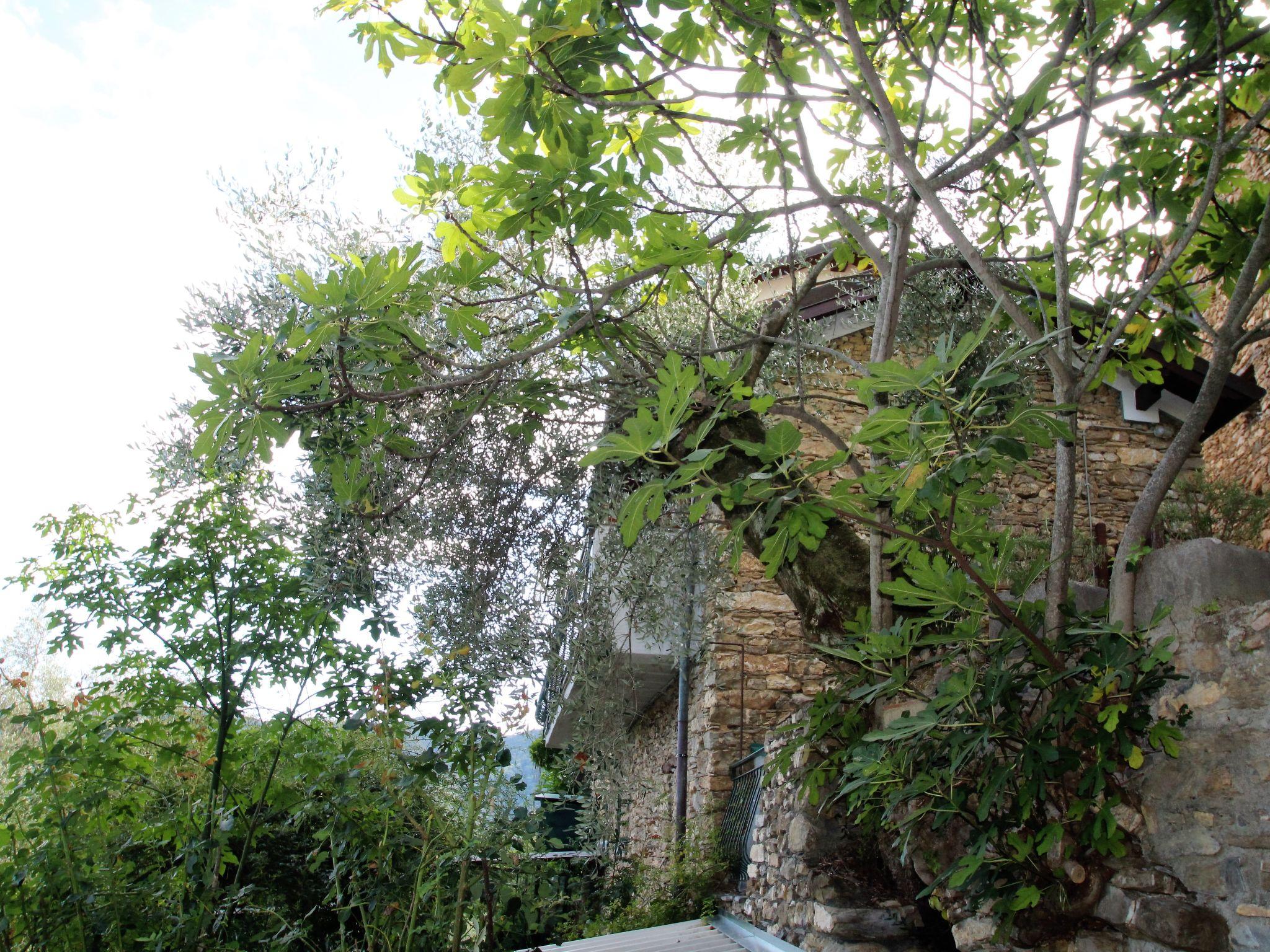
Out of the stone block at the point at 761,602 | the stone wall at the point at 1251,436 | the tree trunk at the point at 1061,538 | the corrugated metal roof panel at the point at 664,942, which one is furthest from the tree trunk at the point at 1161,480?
the stone wall at the point at 1251,436

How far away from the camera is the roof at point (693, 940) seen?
452 cm

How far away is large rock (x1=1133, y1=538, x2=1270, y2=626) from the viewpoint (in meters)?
2.67

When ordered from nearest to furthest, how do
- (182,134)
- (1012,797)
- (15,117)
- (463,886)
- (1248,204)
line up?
(463,886), (1012,797), (1248,204), (182,134), (15,117)

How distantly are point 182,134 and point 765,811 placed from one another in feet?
17.0

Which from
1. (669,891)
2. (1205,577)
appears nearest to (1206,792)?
(1205,577)

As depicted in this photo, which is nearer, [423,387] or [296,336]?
[296,336]

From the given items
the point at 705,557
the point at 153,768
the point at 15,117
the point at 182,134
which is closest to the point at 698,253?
the point at 705,557

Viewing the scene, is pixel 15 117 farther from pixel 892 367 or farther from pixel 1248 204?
pixel 1248 204

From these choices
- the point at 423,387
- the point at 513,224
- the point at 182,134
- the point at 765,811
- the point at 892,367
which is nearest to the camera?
the point at 892,367

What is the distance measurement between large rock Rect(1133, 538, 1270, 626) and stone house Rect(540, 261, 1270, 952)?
1432 millimetres

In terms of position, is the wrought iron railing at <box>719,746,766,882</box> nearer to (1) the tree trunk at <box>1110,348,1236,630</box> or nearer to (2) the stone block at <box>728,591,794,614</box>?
(2) the stone block at <box>728,591,794,614</box>

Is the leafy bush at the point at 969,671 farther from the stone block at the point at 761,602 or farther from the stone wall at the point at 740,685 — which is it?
the stone block at the point at 761,602

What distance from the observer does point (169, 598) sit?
16.1 feet

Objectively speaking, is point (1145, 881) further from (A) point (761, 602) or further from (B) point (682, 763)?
(B) point (682, 763)
